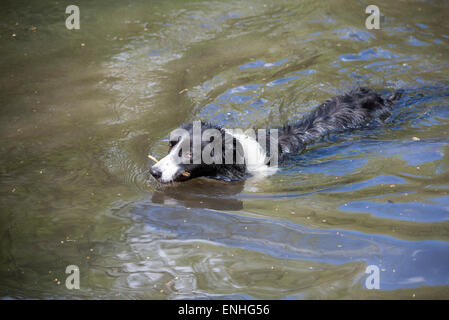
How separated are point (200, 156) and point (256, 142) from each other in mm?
1073

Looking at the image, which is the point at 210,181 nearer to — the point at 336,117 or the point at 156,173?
the point at 156,173

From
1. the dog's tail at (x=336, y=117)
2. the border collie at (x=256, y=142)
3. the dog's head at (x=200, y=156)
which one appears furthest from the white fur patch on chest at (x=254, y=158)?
the dog's tail at (x=336, y=117)

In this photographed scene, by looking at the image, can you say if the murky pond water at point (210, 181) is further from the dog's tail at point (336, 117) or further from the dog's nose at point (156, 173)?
the dog's nose at point (156, 173)

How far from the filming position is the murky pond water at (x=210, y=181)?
4242 millimetres

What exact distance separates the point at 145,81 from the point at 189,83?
0.76 metres

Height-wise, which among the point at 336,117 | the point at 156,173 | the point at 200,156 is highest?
the point at 336,117

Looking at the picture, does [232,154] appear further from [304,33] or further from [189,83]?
[304,33]

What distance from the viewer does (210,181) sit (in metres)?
5.96

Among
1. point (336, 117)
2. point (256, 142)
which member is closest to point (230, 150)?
point (256, 142)

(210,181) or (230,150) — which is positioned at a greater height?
(230,150)

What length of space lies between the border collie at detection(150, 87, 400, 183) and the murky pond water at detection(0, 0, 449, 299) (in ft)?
0.66

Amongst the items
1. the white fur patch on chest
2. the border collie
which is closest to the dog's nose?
the border collie

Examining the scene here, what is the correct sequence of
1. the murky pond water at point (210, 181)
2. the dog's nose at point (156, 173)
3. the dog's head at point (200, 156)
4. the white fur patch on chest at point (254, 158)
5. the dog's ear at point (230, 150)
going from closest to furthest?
1. the murky pond water at point (210, 181)
2. the dog's nose at point (156, 173)
3. the dog's head at point (200, 156)
4. the dog's ear at point (230, 150)
5. the white fur patch on chest at point (254, 158)

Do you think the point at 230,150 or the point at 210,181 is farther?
the point at 210,181
